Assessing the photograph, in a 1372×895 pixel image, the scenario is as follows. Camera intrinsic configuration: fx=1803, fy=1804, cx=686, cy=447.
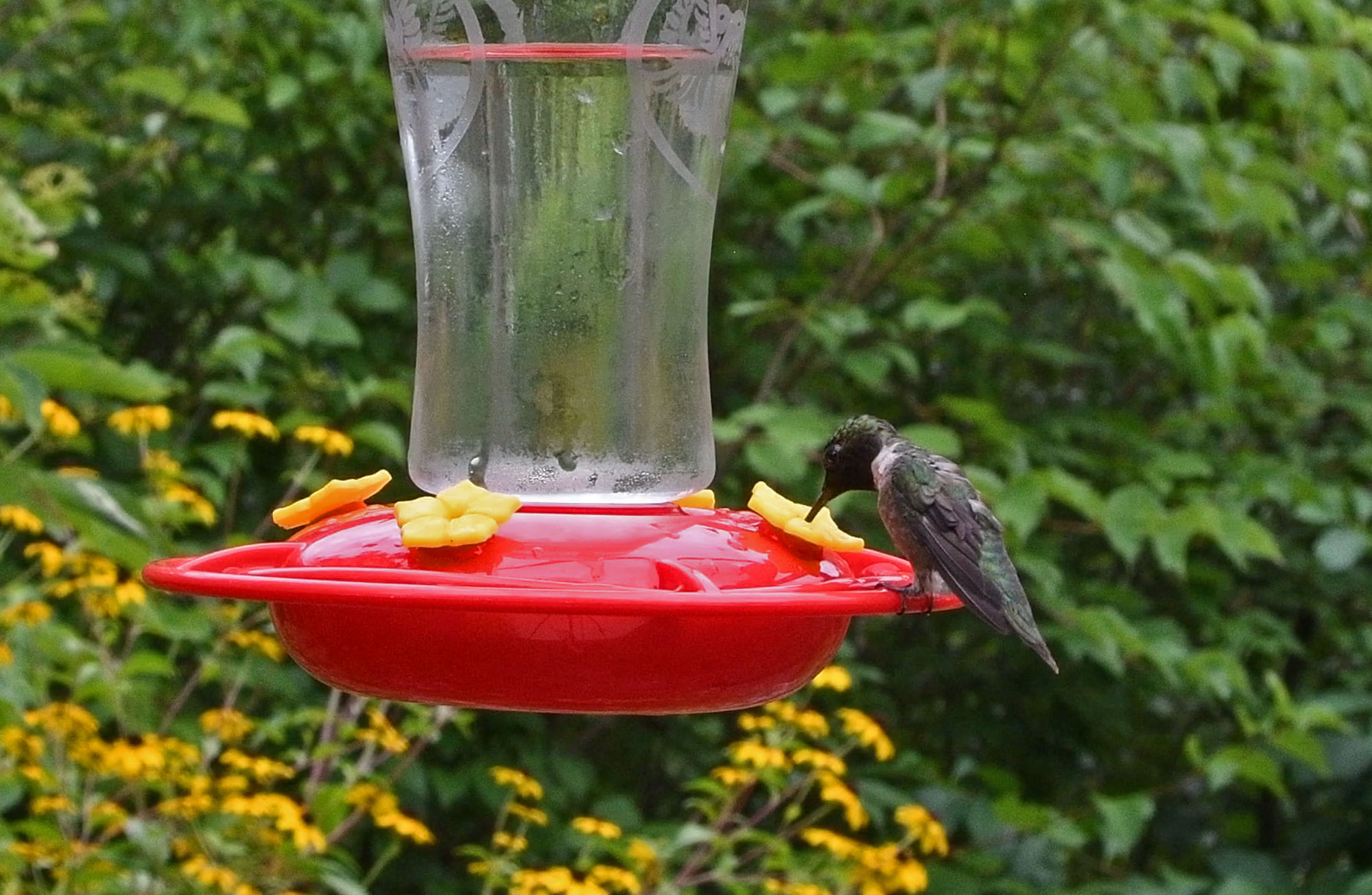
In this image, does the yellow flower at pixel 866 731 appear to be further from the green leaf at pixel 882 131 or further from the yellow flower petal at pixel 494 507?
the yellow flower petal at pixel 494 507

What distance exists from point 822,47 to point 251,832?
5.68 feet

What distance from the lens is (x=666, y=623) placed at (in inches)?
59.8

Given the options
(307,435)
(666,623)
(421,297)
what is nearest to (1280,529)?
(307,435)

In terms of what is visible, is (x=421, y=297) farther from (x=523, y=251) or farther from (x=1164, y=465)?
(x=1164, y=465)

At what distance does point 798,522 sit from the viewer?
1.72m

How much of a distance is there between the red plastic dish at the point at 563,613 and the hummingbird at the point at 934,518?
0.36 m

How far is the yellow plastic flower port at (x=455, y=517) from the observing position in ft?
4.89

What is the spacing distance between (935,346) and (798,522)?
94.5 inches

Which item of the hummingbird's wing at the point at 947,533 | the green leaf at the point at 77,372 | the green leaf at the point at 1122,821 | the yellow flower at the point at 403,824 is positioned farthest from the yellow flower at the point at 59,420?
the green leaf at the point at 1122,821

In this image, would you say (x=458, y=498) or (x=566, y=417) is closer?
(x=458, y=498)

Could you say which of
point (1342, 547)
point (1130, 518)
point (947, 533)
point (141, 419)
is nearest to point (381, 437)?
point (141, 419)

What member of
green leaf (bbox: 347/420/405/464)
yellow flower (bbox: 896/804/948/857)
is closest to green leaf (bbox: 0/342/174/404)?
green leaf (bbox: 347/420/405/464)

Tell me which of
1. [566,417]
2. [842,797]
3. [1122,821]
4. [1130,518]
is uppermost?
[566,417]

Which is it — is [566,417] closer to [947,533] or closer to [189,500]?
[947,533]
